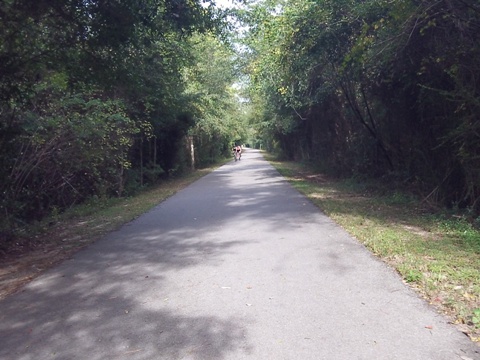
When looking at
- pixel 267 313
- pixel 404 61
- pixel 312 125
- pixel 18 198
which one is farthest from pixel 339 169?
pixel 267 313

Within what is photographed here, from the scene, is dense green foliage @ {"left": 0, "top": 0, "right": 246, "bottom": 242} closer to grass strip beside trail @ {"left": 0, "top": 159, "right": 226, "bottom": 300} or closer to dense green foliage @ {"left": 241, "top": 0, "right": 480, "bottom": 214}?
grass strip beside trail @ {"left": 0, "top": 159, "right": 226, "bottom": 300}

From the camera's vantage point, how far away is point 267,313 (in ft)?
15.4

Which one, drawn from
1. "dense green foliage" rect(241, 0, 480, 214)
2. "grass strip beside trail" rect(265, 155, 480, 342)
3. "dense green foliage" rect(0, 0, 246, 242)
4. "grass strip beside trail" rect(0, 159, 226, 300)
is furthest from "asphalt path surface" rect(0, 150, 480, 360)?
"dense green foliage" rect(241, 0, 480, 214)

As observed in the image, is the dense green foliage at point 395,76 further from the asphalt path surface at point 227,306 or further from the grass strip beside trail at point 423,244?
the asphalt path surface at point 227,306

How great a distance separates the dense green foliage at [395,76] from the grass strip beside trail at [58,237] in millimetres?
7033

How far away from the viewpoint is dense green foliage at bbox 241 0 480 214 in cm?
941

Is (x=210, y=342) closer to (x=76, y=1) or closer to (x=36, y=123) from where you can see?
(x=76, y=1)

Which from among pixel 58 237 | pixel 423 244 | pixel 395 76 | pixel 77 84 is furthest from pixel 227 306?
pixel 395 76

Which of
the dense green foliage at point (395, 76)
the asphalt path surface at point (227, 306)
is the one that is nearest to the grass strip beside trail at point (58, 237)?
the asphalt path surface at point (227, 306)

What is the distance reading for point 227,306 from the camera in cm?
496

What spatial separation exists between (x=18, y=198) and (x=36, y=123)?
2.14 metres

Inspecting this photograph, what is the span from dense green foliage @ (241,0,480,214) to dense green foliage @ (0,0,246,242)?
3308mm

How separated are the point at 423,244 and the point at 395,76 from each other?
6446mm

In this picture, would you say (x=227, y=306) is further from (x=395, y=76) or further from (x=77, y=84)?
(x=395, y=76)
